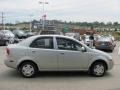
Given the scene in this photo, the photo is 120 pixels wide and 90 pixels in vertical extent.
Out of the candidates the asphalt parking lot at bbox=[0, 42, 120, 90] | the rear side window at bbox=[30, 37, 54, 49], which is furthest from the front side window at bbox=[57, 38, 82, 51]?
the asphalt parking lot at bbox=[0, 42, 120, 90]

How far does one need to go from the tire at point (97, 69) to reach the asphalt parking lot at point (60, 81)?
0.22 meters

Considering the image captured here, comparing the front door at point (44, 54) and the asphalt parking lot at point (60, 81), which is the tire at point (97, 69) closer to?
the asphalt parking lot at point (60, 81)

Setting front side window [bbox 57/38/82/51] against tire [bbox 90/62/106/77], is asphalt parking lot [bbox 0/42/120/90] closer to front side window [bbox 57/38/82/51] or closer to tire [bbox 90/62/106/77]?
tire [bbox 90/62/106/77]

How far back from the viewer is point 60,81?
351 inches

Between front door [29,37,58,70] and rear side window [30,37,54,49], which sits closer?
front door [29,37,58,70]

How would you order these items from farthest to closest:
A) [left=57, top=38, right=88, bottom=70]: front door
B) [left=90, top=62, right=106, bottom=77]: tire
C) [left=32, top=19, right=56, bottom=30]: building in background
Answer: [left=32, top=19, right=56, bottom=30]: building in background → [left=90, top=62, right=106, bottom=77]: tire → [left=57, top=38, right=88, bottom=70]: front door

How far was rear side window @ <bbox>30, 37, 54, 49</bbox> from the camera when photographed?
9.52 metres

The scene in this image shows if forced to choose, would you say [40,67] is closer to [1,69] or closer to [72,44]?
[72,44]

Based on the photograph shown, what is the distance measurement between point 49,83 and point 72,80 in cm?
98

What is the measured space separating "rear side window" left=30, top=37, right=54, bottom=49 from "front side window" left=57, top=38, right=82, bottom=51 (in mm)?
309

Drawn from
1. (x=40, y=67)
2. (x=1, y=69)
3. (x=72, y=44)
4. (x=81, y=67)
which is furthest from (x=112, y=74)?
(x=1, y=69)

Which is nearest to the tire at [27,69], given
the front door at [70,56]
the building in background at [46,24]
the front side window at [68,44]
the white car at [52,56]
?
the white car at [52,56]

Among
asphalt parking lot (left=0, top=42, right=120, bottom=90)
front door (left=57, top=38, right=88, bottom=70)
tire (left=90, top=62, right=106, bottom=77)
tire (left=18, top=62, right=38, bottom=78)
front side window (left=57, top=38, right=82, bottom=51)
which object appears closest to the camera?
asphalt parking lot (left=0, top=42, right=120, bottom=90)

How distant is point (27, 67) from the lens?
30.6ft
